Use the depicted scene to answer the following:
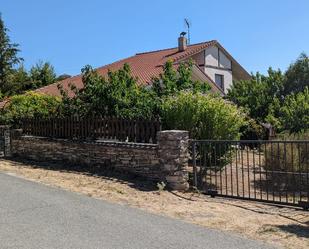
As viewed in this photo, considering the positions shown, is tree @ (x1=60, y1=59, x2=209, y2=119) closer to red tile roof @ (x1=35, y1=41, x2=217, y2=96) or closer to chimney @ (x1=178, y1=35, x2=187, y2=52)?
red tile roof @ (x1=35, y1=41, x2=217, y2=96)

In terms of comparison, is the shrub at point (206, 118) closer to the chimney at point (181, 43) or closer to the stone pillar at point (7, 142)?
the stone pillar at point (7, 142)

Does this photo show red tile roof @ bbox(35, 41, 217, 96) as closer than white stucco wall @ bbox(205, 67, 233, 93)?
Yes

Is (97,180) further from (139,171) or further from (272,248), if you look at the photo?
(272,248)

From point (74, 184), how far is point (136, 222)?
422 centimetres

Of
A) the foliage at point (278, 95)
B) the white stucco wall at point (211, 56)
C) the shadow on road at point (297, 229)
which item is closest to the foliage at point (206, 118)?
the shadow on road at point (297, 229)

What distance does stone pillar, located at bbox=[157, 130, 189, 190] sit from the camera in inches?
425

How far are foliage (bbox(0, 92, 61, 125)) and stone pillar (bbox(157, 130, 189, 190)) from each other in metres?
6.99

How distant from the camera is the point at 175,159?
10867 millimetres

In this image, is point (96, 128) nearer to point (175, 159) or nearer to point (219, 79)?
point (175, 159)

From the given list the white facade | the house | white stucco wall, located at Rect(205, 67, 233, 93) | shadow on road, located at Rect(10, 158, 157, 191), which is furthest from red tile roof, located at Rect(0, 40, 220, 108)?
shadow on road, located at Rect(10, 158, 157, 191)

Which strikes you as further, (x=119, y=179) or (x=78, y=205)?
(x=119, y=179)

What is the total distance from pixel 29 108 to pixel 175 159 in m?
10.7

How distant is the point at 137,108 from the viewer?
14.1 m

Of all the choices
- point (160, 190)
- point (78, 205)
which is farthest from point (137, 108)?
point (78, 205)
